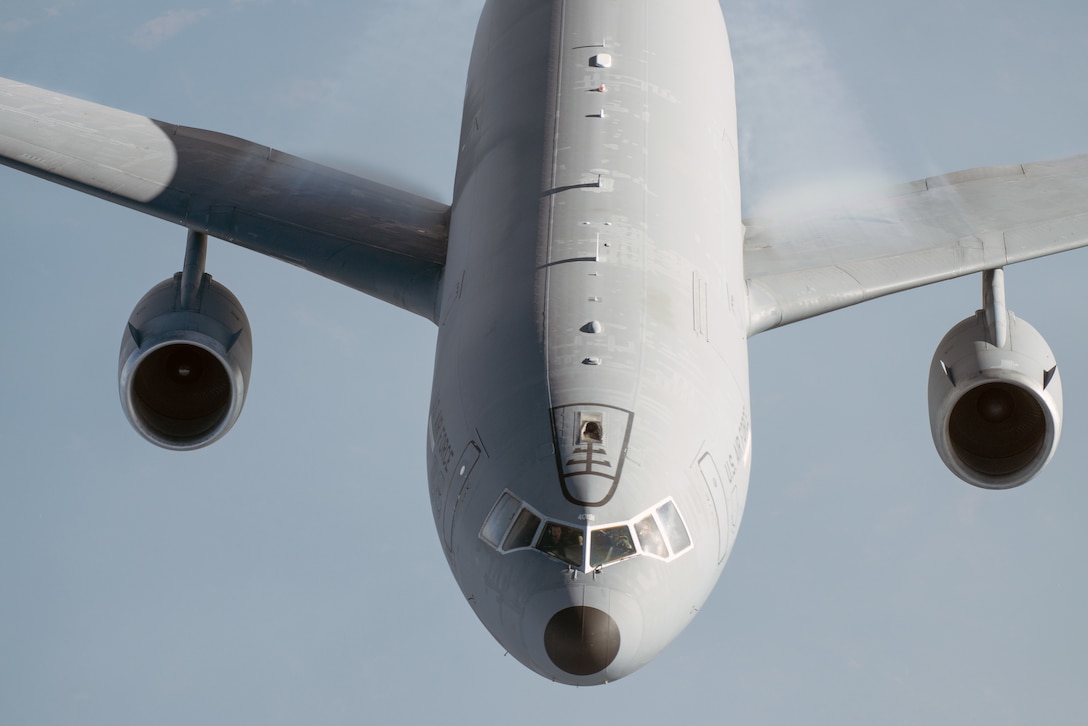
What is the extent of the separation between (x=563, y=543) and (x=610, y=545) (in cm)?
61

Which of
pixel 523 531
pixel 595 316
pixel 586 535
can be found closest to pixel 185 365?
pixel 595 316

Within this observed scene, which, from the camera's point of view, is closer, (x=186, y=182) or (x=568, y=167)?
(x=568, y=167)

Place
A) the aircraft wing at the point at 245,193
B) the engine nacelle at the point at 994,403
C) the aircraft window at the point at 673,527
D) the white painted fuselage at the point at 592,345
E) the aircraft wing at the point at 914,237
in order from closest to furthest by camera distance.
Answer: the white painted fuselage at the point at 592,345 → the aircraft window at the point at 673,527 → the engine nacelle at the point at 994,403 → the aircraft wing at the point at 914,237 → the aircraft wing at the point at 245,193

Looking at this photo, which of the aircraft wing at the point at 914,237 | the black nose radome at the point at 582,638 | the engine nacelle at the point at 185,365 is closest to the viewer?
the black nose radome at the point at 582,638

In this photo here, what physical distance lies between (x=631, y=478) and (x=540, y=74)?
390 inches

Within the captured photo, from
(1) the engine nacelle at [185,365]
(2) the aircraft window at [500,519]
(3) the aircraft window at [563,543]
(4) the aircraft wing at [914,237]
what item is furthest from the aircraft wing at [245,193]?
(3) the aircraft window at [563,543]

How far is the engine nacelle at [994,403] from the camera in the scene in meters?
30.7

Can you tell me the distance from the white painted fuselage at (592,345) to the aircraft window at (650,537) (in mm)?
31

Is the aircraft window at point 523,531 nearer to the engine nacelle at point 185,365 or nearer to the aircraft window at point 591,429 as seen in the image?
the aircraft window at point 591,429

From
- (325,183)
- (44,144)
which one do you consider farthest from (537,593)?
(44,144)

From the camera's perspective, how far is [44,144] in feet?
107

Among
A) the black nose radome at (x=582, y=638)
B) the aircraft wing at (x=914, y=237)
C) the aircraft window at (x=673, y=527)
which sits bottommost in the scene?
the black nose radome at (x=582, y=638)

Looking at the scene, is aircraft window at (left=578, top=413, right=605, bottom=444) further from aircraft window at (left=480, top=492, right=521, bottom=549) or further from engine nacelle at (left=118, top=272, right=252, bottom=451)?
engine nacelle at (left=118, top=272, right=252, bottom=451)

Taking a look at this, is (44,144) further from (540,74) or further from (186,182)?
(540,74)
